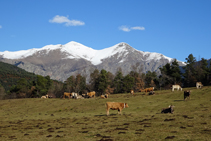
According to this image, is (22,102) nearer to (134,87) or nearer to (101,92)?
(101,92)

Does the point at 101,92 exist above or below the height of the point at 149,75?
below

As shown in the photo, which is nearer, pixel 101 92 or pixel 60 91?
pixel 101 92

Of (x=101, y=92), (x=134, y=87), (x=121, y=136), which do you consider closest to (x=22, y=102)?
(x=121, y=136)

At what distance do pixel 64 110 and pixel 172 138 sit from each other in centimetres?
3458

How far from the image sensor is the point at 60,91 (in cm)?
14088

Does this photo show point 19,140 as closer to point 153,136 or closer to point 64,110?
point 153,136

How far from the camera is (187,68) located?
120 metres

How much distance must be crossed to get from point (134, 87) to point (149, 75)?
12381 millimetres

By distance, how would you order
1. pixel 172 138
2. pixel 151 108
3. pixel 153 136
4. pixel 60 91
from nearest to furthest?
pixel 172 138
pixel 153 136
pixel 151 108
pixel 60 91

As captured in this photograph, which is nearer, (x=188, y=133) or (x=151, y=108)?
(x=188, y=133)

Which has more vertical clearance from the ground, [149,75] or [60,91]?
[149,75]

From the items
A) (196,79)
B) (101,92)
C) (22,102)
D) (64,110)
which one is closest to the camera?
(64,110)

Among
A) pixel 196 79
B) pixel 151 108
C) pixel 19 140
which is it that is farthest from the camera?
pixel 196 79

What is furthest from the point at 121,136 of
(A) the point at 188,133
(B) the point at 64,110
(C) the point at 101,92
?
(C) the point at 101,92
